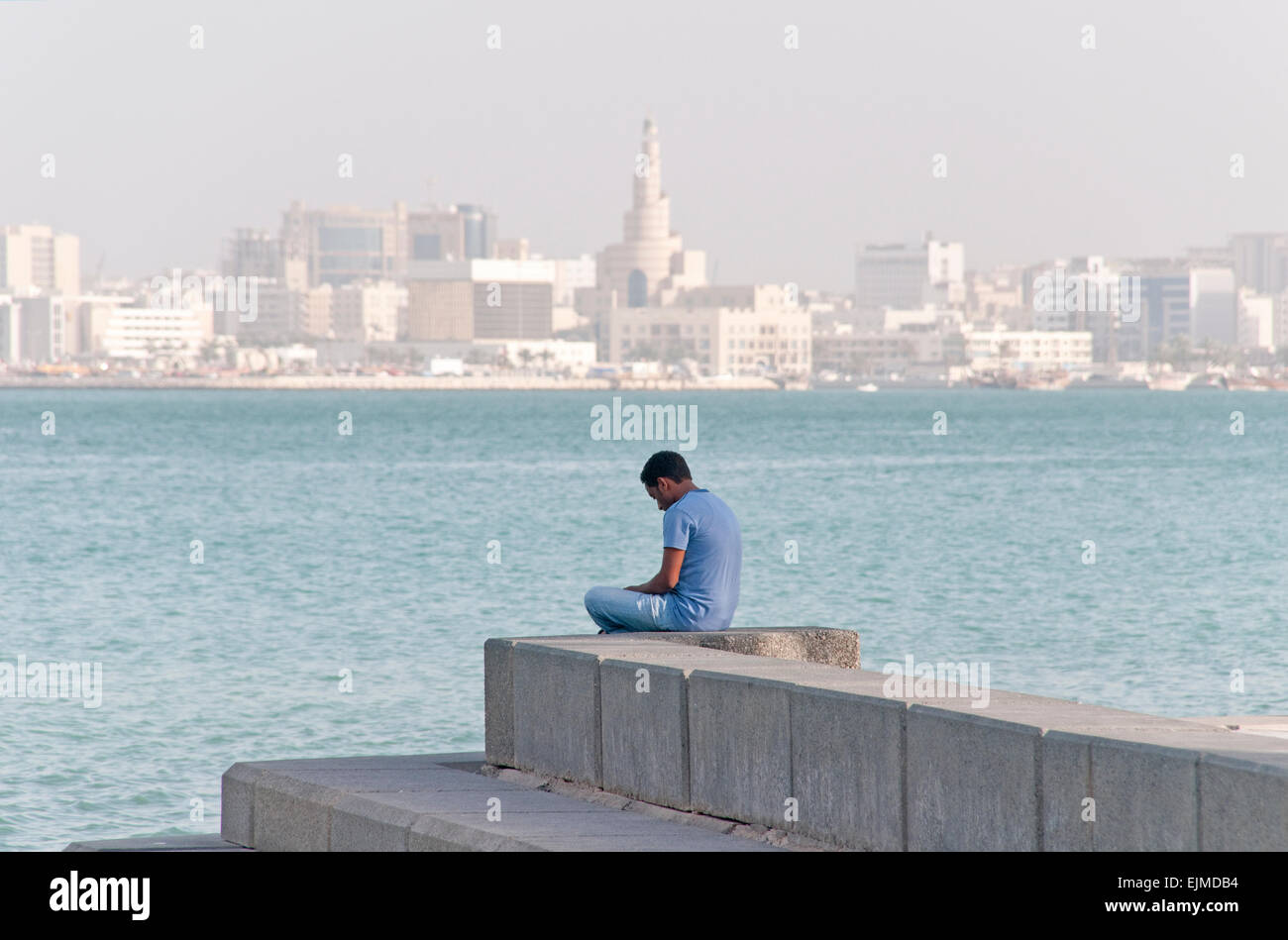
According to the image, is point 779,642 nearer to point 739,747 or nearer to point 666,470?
point 666,470

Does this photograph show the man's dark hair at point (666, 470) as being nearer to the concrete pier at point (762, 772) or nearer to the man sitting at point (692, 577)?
the man sitting at point (692, 577)

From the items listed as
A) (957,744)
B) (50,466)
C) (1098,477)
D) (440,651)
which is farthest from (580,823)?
(50,466)

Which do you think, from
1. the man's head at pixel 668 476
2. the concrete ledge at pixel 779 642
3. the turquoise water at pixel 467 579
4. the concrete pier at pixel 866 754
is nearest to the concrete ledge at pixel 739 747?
the concrete pier at pixel 866 754

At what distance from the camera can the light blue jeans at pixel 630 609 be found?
8.44m

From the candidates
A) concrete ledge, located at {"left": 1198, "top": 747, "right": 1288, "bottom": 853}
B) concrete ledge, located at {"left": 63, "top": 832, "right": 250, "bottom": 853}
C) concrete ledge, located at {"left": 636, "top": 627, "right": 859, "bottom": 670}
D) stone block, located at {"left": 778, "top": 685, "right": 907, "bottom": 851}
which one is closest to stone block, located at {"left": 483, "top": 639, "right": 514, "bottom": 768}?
concrete ledge, located at {"left": 636, "top": 627, "right": 859, "bottom": 670}

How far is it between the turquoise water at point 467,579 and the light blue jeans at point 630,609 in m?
5.02

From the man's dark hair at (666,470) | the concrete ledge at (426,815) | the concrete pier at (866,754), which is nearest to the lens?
the concrete pier at (866,754)

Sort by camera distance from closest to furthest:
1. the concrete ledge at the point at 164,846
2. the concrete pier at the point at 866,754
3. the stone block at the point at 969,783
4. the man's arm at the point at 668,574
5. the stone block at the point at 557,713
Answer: the concrete pier at the point at 866,754
the stone block at the point at 969,783
the stone block at the point at 557,713
the concrete ledge at the point at 164,846
the man's arm at the point at 668,574

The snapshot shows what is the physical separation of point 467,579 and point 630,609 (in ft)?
79.0

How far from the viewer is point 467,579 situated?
32375mm

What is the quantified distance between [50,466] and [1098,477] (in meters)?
35.5

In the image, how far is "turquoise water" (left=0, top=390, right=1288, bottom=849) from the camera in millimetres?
16922

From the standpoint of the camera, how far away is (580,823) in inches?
273

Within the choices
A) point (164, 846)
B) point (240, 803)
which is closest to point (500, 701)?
point (240, 803)
